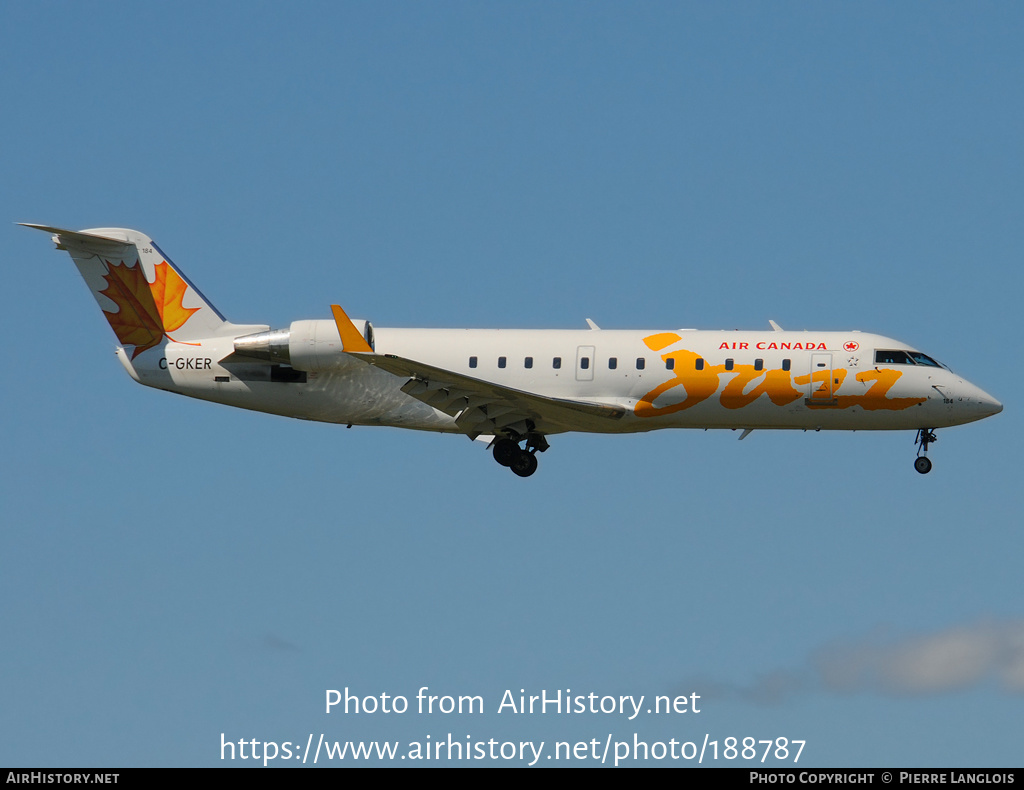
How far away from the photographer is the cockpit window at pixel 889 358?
33.8m

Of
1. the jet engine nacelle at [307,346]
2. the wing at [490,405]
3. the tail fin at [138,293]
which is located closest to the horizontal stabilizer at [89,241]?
the tail fin at [138,293]

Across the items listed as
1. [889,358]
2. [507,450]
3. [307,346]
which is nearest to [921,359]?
[889,358]

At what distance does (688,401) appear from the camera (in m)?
33.4

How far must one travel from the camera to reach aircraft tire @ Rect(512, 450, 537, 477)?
34.5m

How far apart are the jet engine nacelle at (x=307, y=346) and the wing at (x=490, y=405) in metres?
1.62

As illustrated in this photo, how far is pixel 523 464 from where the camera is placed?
34.5 m

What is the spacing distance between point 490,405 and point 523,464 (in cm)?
189

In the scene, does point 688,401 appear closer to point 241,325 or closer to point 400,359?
point 400,359

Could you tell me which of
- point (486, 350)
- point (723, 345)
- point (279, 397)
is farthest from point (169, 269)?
point (723, 345)

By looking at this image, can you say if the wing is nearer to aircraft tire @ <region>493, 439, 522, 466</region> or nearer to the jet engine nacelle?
aircraft tire @ <region>493, 439, 522, 466</region>

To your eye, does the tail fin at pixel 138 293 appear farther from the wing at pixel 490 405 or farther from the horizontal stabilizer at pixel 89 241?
the wing at pixel 490 405

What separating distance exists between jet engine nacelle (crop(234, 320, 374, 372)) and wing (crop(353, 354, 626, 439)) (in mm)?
1622

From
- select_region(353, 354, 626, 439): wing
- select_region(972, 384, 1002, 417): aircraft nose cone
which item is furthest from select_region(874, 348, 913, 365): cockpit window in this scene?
select_region(353, 354, 626, 439): wing

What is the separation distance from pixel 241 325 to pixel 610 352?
29.2ft
